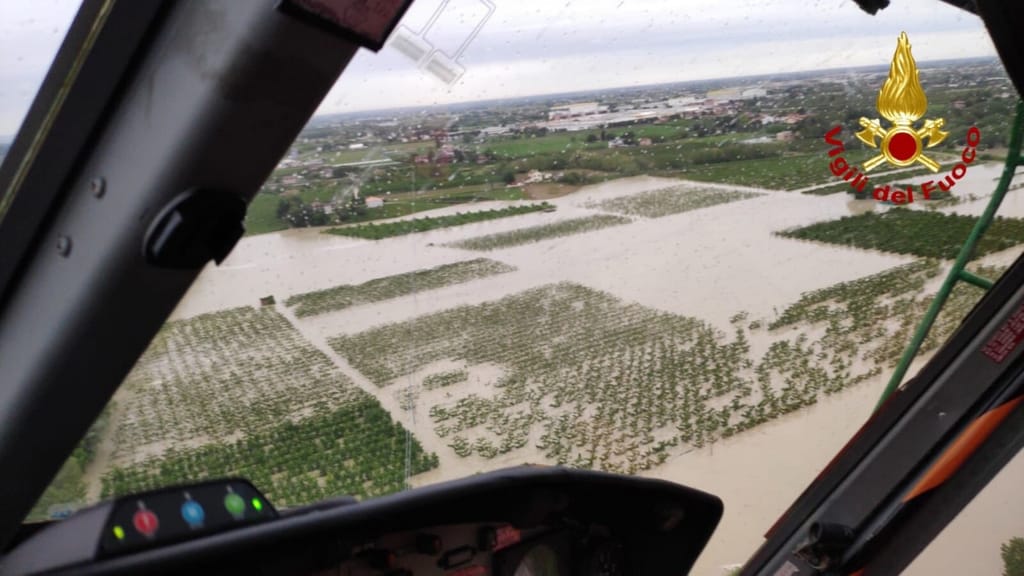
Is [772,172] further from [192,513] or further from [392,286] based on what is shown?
[192,513]

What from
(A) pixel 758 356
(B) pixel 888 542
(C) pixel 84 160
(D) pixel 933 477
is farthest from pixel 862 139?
(C) pixel 84 160

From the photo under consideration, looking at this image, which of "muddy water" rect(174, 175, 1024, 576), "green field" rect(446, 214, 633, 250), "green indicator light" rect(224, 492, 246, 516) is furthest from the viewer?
"green field" rect(446, 214, 633, 250)

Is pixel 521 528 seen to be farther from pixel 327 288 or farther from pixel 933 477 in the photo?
pixel 933 477

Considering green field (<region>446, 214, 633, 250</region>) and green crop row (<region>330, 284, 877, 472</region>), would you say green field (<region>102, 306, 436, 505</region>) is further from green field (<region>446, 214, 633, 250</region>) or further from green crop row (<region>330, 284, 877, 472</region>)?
green field (<region>446, 214, 633, 250</region>)

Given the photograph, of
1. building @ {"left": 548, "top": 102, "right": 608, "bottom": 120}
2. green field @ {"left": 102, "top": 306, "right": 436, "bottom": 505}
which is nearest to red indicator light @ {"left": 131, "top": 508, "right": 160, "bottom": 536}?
green field @ {"left": 102, "top": 306, "right": 436, "bottom": 505}

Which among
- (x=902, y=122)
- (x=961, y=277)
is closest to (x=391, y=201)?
(x=902, y=122)

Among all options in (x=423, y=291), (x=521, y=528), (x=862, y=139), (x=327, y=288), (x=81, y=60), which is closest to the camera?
(x=81, y=60)
